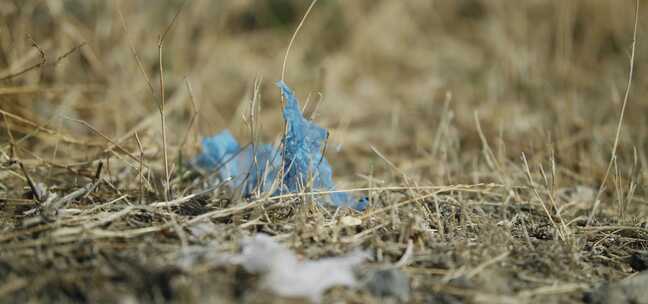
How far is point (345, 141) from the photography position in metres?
2.67

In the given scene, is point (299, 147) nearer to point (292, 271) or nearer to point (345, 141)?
point (292, 271)

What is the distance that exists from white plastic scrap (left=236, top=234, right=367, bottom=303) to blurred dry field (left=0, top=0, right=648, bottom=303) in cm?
2

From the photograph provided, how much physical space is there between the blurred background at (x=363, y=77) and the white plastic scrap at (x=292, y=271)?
2.37ft

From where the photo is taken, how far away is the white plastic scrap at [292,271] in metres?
1.06

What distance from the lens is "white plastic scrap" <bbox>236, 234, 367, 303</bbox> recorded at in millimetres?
1060

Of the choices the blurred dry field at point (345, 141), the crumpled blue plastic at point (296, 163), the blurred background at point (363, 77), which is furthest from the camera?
the blurred background at point (363, 77)

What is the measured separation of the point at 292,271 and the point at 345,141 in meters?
1.61

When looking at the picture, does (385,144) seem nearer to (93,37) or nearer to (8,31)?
(93,37)

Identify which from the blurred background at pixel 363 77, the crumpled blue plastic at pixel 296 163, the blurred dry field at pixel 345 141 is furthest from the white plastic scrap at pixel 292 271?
the blurred background at pixel 363 77

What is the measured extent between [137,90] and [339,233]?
162cm

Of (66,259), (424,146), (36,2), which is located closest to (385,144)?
(424,146)

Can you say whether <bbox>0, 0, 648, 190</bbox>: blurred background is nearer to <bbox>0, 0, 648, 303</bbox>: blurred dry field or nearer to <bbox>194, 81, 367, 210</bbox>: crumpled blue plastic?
<bbox>0, 0, 648, 303</bbox>: blurred dry field

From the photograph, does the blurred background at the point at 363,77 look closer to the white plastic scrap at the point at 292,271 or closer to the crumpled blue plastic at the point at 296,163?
the crumpled blue plastic at the point at 296,163

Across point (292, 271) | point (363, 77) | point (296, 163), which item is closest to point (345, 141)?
point (363, 77)
